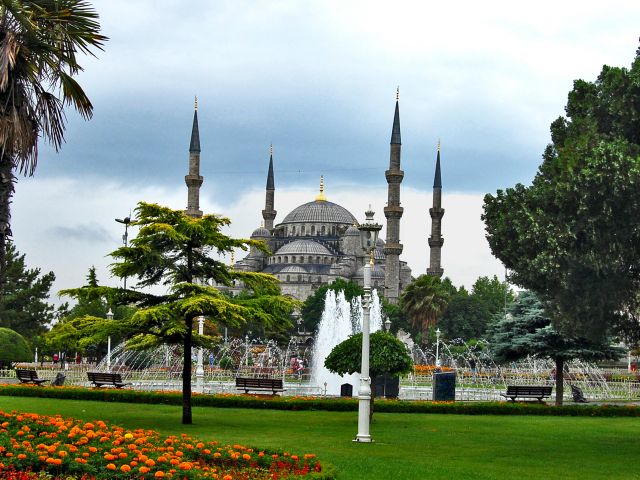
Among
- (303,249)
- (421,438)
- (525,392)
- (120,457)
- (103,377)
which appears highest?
(303,249)

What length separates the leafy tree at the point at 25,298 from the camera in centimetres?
5775

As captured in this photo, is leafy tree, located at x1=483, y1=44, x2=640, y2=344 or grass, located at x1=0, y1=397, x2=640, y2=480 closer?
grass, located at x1=0, y1=397, x2=640, y2=480

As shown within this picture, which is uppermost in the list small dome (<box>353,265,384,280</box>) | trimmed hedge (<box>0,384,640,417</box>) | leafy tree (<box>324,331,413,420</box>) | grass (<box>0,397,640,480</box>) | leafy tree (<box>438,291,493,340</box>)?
small dome (<box>353,265,384,280</box>)

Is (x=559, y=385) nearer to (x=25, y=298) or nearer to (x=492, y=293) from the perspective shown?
(x=25, y=298)

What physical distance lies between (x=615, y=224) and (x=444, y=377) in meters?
13.5

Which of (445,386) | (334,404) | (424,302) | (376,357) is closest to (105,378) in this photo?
(334,404)

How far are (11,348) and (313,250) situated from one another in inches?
3354

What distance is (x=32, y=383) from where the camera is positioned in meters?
31.7

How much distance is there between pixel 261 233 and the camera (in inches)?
5064

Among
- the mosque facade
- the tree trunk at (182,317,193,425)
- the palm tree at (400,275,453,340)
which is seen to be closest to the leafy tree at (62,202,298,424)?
the tree trunk at (182,317,193,425)

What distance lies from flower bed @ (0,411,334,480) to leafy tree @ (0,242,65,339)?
4650cm

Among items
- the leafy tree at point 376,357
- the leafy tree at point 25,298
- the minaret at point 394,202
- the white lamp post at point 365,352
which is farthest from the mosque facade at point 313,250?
the white lamp post at point 365,352

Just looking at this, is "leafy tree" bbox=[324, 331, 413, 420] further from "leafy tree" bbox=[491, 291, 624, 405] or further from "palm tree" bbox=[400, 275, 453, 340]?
"palm tree" bbox=[400, 275, 453, 340]

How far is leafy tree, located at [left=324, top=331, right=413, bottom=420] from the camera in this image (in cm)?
2188
